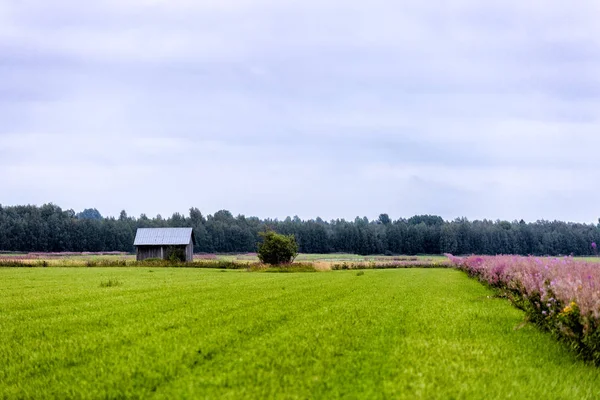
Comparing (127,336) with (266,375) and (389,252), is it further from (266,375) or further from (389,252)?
(389,252)

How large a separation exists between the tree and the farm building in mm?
14800

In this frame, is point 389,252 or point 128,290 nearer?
point 128,290

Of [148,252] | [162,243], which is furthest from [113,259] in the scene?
[162,243]

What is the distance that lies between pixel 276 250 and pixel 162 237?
64.8ft

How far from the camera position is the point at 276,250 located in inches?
1913

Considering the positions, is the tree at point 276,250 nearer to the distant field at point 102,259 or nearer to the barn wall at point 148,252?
the distant field at point 102,259

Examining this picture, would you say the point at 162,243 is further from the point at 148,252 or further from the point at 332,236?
the point at 332,236

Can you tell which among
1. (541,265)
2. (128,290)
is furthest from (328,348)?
(128,290)

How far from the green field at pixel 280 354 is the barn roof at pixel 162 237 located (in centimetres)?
4867

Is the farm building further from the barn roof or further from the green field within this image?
the green field

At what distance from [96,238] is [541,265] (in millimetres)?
129797

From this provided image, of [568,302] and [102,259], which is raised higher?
[568,302]

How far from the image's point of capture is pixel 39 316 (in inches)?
477

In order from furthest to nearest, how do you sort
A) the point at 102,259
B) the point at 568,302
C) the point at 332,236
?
the point at 332,236 < the point at 102,259 < the point at 568,302
